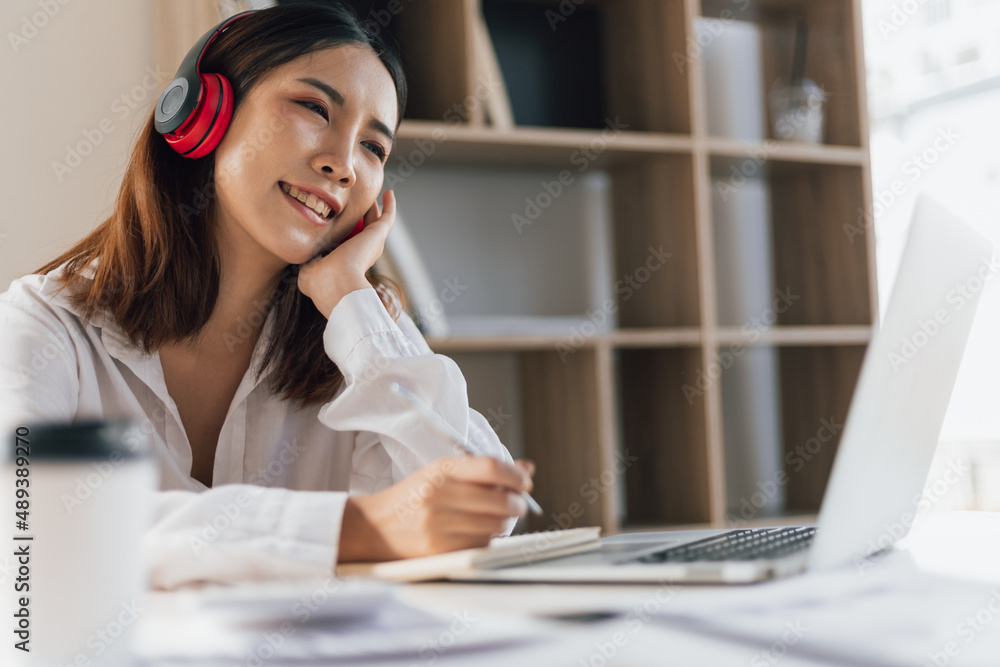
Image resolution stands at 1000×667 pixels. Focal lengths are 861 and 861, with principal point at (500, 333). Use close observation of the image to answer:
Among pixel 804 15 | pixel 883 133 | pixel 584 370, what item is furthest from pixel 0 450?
pixel 883 133

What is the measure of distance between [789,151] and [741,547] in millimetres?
1807

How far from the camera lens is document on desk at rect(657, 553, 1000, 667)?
17.4 inches

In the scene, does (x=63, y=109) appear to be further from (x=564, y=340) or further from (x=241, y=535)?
(x=241, y=535)

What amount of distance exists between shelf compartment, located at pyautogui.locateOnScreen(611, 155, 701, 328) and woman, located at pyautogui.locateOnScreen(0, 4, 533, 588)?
3.17ft

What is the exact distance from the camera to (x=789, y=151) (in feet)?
7.47

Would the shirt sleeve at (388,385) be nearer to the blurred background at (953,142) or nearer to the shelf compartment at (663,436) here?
the shelf compartment at (663,436)

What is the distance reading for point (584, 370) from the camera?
2.05m

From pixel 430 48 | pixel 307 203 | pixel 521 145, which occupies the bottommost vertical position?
pixel 307 203

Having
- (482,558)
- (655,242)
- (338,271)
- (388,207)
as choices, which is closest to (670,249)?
(655,242)

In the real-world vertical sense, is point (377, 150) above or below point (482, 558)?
above

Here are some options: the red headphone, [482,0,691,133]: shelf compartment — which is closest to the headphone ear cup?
the red headphone

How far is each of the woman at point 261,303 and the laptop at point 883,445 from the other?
1.67 ft

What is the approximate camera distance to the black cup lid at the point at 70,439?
1.38 ft

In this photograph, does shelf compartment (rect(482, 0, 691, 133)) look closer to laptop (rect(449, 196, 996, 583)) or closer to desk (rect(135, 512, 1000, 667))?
laptop (rect(449, 196, 996, 583))
